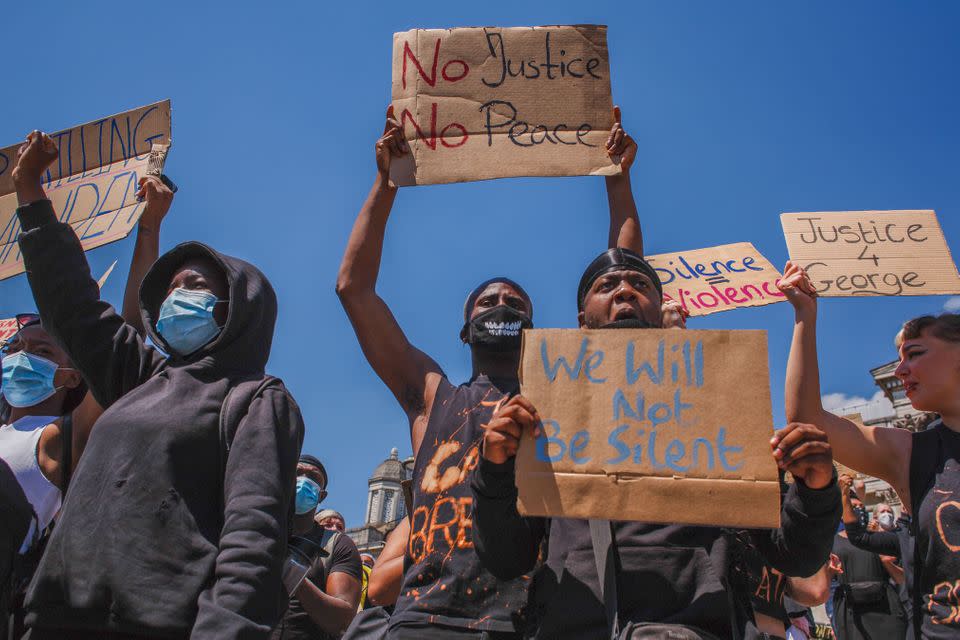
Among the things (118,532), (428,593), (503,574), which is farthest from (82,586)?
(503,574)

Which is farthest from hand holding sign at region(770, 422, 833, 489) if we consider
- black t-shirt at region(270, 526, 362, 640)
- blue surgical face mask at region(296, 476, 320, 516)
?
blue surgical face mask at region(296, 476, 320, 516)

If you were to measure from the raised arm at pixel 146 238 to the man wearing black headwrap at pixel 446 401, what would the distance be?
3.30 feet

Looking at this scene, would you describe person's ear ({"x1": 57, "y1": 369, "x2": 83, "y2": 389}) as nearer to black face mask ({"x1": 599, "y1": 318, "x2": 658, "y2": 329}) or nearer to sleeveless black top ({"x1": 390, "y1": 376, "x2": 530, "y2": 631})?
sleeveless black top ({"x1": 390, "y1": 376, "x2": 530, "y2": 631})

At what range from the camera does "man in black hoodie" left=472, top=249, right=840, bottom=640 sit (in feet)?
6.59

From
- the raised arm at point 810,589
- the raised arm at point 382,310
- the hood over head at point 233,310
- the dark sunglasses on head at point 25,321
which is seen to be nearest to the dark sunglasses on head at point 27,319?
the dark sunglasses on head at point 25,321

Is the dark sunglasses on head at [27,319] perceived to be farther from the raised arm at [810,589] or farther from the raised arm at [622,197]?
the raised arm at [810,589]

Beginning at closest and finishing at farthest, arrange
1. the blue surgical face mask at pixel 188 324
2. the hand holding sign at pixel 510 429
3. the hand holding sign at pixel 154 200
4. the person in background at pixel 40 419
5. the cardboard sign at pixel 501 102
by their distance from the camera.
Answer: the hand holding sign at pixel 510 429, the person in background at pixel 40 419, the blue surgical face mask at pixel 188 324, the cardboard sign at pixel 501 102, the hand holding sign at pixel 154 200

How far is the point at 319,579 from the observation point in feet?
18.7

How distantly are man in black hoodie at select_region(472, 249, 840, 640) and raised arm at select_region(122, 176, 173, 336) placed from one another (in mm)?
2207

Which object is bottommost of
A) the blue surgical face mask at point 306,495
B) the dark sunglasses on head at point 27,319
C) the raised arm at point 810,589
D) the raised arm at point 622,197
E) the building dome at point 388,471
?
the raised arm at point 810,589

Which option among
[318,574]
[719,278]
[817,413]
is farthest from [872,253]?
[318,574]

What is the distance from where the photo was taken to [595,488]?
6.63 ft

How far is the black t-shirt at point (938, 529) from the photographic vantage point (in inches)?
115

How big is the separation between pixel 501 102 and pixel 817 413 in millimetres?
2023
